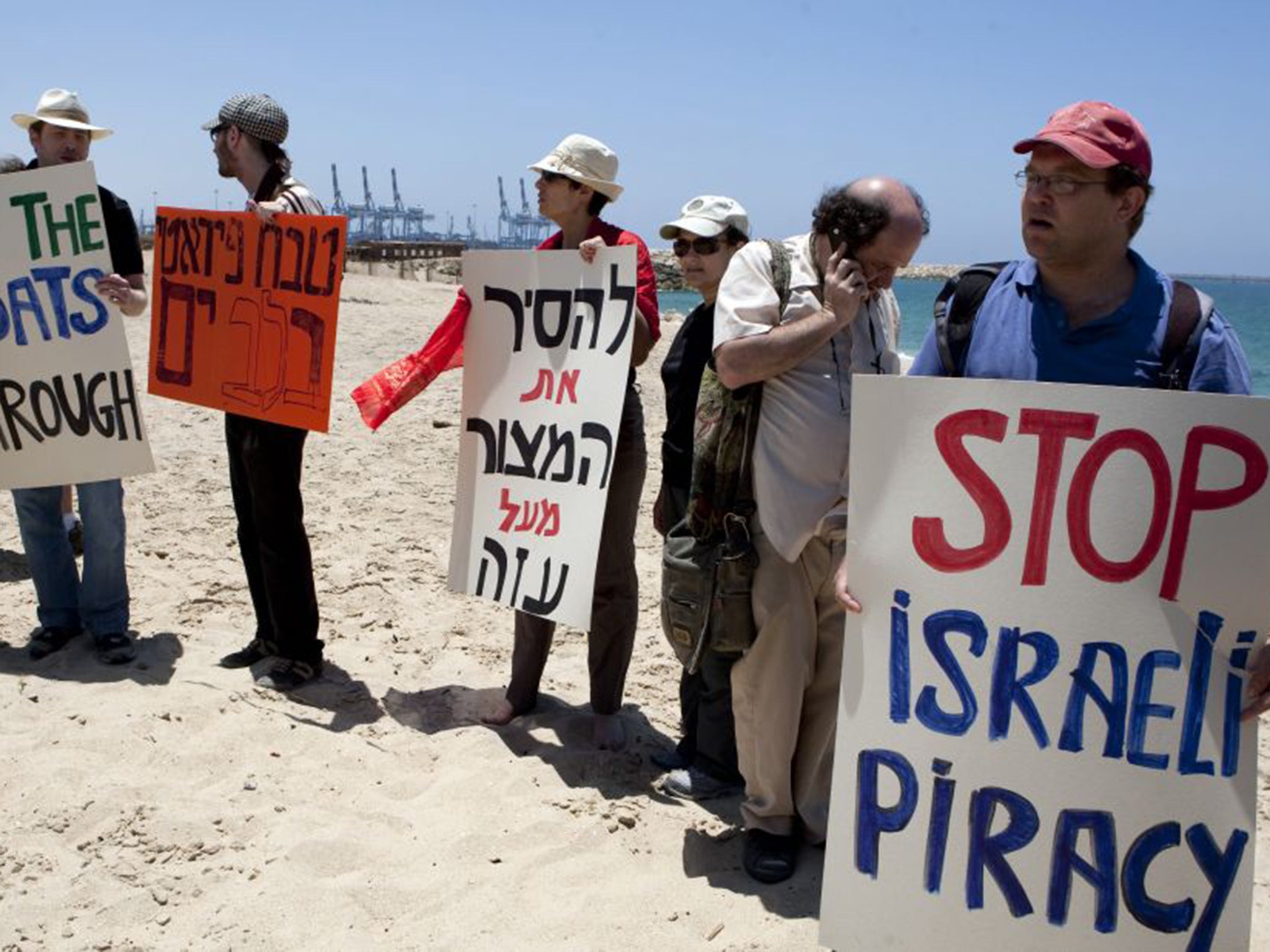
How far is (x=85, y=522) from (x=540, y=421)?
6.59 ft

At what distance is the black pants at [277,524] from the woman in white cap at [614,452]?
866mm

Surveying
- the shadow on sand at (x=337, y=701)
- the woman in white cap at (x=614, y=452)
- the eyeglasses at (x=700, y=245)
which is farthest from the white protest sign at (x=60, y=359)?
the eyeglasses at (x=700, y=245)

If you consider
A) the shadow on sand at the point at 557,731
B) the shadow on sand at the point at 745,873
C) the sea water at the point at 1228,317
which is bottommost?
the sea water at the point at 1228,317

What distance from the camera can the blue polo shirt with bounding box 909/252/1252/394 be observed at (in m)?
2.32

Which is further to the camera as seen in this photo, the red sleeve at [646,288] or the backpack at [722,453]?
the red sleeve at [646,288]

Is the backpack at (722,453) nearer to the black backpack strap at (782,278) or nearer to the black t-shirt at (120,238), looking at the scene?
the black backpack strap at (782,278)

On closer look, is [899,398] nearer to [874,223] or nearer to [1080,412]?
[1080,412]

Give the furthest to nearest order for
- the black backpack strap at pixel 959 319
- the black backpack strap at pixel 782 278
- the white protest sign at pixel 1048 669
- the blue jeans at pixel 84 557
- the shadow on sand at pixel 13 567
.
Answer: the shadow on sand at pixel 13 567 < the blue jeans at pixel 84 557 < the black backpack strap at pixel 782 278 < the black backpack strap at pixel 959 319 < the white protest sign at pixel 1048 669

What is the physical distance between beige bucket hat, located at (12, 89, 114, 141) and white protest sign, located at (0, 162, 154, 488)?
282 millimetres

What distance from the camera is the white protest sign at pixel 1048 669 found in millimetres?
2199

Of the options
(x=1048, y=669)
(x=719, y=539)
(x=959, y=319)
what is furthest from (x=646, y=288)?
(x=1048, y=669)

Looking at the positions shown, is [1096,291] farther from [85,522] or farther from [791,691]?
[85,522]

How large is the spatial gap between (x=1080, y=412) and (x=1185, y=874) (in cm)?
88

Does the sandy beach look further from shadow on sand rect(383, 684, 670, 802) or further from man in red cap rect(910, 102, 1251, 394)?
man in red cap rect(910, 102, 1251, 394)
